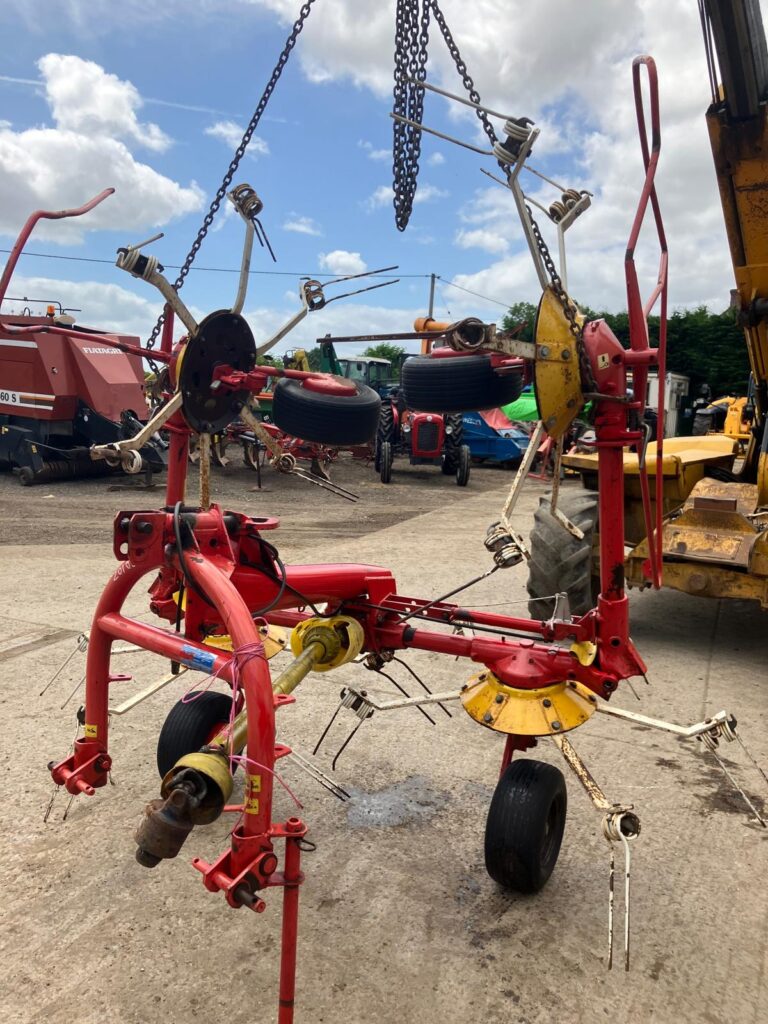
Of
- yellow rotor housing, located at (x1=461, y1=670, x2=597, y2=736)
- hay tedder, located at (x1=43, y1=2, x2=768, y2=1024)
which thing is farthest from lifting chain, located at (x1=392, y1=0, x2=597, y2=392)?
yellow rotor housing, located at (x1=461, y1=670, x2=597, y2=736)

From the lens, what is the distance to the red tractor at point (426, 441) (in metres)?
15.0

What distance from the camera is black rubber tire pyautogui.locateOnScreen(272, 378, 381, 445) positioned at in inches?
113

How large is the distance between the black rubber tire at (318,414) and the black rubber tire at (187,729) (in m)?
1.15

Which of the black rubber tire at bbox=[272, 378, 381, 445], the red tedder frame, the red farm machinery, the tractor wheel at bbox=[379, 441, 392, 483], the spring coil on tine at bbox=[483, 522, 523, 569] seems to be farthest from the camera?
the tractor wheel at bbox=[379, 441, 392, 483]

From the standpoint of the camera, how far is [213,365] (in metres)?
2.67

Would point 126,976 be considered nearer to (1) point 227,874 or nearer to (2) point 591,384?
(1) point 227,874

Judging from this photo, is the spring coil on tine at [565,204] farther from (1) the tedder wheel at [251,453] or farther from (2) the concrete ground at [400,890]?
(1) the tedder wheel at [251,453]

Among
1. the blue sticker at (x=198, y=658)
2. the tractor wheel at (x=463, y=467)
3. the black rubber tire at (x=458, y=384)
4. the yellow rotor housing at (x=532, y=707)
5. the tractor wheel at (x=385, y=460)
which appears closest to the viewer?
the blue sticker at (x=198, y=658)

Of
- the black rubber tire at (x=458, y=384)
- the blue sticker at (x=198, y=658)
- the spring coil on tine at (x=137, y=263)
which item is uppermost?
the spring coil on tine at (x=137, y=263)

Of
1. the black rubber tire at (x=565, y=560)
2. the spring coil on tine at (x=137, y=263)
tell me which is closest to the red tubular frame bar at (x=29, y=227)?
the spring coil on tine at (x=137, y=263)

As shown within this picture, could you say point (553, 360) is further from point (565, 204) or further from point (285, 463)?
point (285, 463)

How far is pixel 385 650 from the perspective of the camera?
3.08 m

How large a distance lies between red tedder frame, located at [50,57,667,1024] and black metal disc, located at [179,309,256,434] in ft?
0.21

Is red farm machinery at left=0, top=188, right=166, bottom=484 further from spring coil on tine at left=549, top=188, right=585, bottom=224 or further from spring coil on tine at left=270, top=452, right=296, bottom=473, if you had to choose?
spring coil on tine at left=549, top=188, right=585, bottom=224
